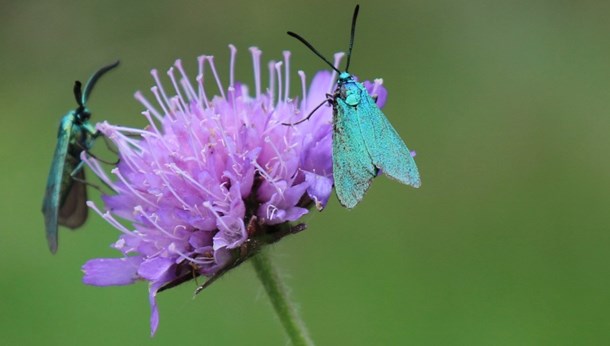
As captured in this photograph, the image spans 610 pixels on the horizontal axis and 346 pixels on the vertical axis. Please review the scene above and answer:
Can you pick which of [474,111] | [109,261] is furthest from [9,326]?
[474,111]

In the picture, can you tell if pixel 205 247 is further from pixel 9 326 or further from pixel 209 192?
pixel 9 326

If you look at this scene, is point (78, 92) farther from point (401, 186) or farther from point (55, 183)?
point (401, 186)

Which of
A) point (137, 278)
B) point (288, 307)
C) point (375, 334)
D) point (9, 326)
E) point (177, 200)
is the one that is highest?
point (177, 200)

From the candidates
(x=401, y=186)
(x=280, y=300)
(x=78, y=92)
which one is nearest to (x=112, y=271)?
(x=280, y=300)

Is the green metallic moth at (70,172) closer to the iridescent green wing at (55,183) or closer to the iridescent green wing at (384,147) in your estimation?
the iridescent green wing at (55,183)

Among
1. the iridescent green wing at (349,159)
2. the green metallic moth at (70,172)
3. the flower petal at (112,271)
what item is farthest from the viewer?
the green metallic moth at (70,172)

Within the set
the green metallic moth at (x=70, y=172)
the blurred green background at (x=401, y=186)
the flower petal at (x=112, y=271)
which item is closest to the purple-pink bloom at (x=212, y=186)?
the flower petal at (x=112, y=271)

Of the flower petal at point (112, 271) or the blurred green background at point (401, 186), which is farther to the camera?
the blurred green background at point (401, 186)
